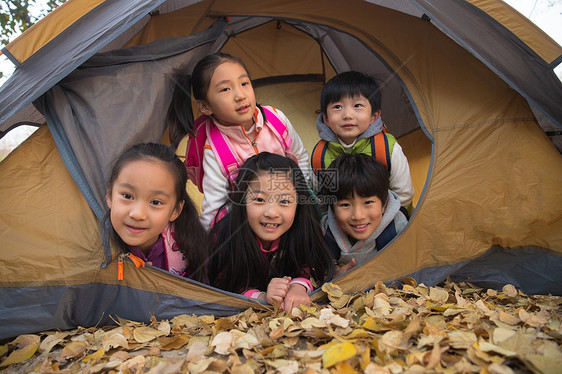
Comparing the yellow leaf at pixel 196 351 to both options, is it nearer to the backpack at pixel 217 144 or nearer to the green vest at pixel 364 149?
the backpack at pixel 217 144

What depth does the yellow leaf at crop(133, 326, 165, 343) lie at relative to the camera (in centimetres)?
159

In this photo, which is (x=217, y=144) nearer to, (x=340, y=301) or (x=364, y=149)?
(x=364, y=149)

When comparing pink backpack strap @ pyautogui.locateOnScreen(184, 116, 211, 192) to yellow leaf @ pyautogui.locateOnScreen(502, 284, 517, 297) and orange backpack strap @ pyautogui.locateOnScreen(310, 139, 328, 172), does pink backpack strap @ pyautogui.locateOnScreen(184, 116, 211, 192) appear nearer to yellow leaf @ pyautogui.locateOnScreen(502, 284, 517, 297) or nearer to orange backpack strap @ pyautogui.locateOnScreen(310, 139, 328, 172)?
orange backpack strap @ pyautogui.locateOnScreen(310, 139, 328, 172)

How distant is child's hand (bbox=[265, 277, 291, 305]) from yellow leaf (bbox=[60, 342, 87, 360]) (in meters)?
0.74

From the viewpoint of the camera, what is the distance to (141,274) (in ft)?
5.77

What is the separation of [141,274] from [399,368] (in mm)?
1082

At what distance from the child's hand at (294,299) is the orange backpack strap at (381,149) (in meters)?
0.93

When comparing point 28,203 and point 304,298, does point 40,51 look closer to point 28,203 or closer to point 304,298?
point 28,203

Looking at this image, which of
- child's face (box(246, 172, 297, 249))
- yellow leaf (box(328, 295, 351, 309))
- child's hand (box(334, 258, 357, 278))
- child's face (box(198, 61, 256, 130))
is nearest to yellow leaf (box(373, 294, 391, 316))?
yellow leaf (box(328, 295, 351, 309))

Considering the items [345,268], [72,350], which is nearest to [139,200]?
[72,350]

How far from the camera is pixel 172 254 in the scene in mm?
1960

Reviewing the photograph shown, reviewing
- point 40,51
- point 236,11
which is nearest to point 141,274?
point 40,51

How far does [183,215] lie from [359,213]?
33.4 inches

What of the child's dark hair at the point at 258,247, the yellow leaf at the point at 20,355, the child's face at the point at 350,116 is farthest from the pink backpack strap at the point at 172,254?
the child's face at the point at 350,116
